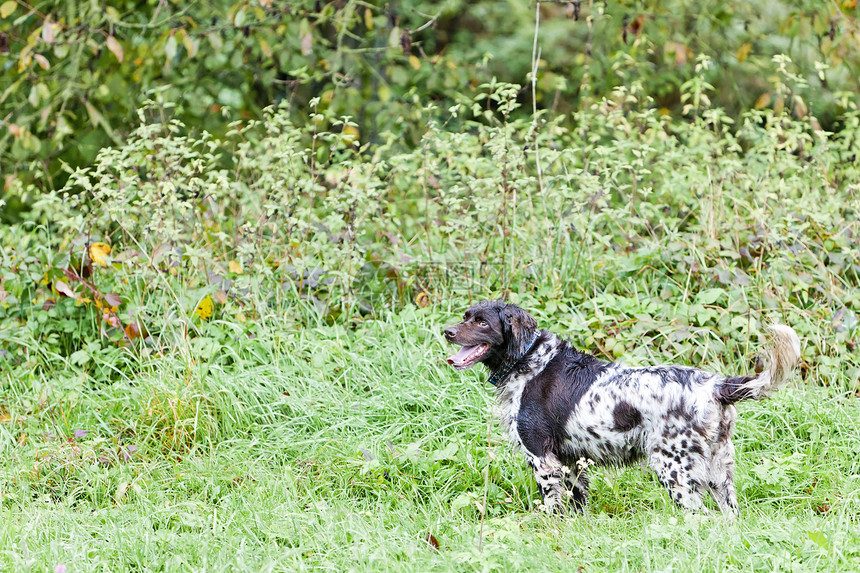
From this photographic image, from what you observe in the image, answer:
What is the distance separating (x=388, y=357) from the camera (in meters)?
5.45

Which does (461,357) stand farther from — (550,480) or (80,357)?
(80,357)

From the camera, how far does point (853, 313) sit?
5500mm

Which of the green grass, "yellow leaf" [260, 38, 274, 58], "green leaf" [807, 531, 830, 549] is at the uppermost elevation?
"yellow leaf" [260, 38, 274, 58]

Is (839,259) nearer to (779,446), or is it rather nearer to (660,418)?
(779,446)

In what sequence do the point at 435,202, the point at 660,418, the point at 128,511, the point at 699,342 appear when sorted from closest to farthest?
the point at 660,418
the point at 128,511
the point at 699,342
the point at 435,202

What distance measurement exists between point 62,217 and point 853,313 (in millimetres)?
5222

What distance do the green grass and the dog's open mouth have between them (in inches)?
15.0

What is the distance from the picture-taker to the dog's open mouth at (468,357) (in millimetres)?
4195

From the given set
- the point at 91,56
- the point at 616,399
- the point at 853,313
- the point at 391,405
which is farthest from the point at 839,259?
the point at 91,56

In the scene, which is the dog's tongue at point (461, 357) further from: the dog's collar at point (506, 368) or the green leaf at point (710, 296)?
the green leaf at point (710, 296)

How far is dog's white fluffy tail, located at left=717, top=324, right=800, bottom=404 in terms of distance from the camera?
3.61 metres

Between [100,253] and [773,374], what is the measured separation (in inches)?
165

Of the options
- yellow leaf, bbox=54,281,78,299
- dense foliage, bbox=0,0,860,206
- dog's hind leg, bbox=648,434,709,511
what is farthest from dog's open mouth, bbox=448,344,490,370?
dense foliage, bbox=0,0,860,206

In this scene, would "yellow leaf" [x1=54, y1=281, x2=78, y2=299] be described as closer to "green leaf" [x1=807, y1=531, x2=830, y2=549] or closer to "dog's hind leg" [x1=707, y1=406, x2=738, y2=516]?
"dog's hind leg" [x1=707, y1=406, x2=738, y2=516]
